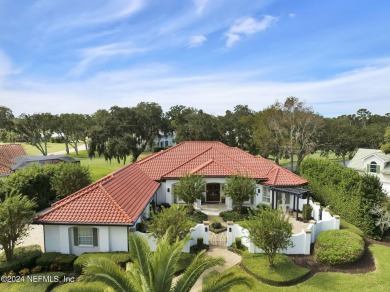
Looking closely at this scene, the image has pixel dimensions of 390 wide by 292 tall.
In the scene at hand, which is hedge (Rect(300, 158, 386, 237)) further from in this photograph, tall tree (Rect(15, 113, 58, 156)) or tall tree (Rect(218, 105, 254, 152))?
tall tree (Rect(15, 113, 58, 156))

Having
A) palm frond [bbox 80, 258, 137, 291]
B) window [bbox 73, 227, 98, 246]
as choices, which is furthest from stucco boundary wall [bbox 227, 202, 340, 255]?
palm frond [bbox 80, 258, 137, 291]

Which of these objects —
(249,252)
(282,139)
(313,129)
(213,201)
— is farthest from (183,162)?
(313,129)

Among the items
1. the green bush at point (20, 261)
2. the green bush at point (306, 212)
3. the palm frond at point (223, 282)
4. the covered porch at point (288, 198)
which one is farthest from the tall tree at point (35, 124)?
the palm frond at point (223, 282)

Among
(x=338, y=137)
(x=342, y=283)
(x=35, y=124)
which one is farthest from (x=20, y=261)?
(x=338, y=137)

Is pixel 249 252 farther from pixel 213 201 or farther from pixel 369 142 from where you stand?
pixel 369 142

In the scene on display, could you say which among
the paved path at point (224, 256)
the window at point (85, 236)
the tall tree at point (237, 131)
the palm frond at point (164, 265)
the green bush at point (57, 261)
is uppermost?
the tall tree at point (237, 131)

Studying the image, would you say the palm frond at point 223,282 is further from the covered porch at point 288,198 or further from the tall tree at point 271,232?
the covered porch at point 288,198
